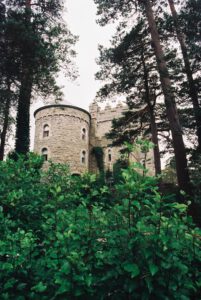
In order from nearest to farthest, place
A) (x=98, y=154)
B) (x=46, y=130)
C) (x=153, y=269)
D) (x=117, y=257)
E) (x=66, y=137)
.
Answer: (x=153, y=269) → (x=117, y=257) → (x=66, y=137) → (x=46, y=130) → (x=98, y=154)

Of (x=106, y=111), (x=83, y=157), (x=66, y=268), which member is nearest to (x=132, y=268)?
(x=66, y=268)

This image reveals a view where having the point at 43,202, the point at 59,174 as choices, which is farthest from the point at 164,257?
the point at 59,174

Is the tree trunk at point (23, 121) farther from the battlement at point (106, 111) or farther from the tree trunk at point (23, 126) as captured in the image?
the battlement at point (106, 111)

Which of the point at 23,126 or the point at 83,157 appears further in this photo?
the point at 83,157

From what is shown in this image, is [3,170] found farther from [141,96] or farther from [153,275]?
[141,96]

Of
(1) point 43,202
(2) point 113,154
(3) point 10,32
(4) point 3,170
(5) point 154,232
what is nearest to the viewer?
(5) point 154,232

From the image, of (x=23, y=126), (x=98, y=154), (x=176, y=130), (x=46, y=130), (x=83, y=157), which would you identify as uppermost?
(x=46, y=130)

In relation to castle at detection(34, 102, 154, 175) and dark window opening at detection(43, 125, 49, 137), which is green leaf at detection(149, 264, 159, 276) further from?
dark window opening at detection(43, 125, 49, 137)

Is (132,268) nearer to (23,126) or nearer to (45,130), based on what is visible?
(23,126)

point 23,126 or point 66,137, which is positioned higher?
point 66,137

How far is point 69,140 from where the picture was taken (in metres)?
26.1

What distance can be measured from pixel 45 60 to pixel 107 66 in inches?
164

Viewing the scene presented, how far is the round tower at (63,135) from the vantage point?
1004 inches

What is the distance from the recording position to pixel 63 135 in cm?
2598
